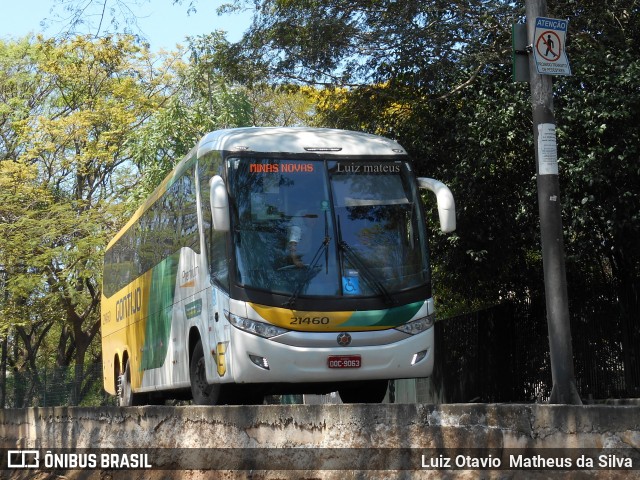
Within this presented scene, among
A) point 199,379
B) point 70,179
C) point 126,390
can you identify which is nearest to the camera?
point 199,379

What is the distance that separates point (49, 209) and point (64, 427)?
26765 mm

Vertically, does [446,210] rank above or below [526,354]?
above

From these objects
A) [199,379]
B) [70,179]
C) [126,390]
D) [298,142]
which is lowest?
[199,379]

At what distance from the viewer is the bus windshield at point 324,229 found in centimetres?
1154

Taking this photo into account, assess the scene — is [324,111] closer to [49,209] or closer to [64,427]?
[64,427]

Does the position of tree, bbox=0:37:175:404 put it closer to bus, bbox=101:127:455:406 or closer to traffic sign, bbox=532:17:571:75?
bus, bbox=101:127:455:406

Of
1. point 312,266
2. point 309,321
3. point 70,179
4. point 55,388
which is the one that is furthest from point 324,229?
point 70,179

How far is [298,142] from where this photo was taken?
12438 mm

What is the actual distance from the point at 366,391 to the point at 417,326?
163 centimetres

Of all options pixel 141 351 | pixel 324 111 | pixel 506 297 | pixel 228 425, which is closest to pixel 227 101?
pixel 324 111

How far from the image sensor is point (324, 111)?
21781 mm

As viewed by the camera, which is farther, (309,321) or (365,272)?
(365,272)

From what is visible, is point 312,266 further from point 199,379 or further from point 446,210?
point 199,379

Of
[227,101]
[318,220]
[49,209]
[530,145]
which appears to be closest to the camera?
Answer: [318,220]
